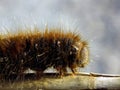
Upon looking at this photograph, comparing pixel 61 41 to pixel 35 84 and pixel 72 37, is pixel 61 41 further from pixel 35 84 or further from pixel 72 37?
pixel 35 84

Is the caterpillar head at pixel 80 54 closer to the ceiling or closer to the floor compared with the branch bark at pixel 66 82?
closer to the ceiling

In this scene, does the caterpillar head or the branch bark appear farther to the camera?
the caterpillar head

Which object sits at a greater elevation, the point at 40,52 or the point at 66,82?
the point at 40,52
